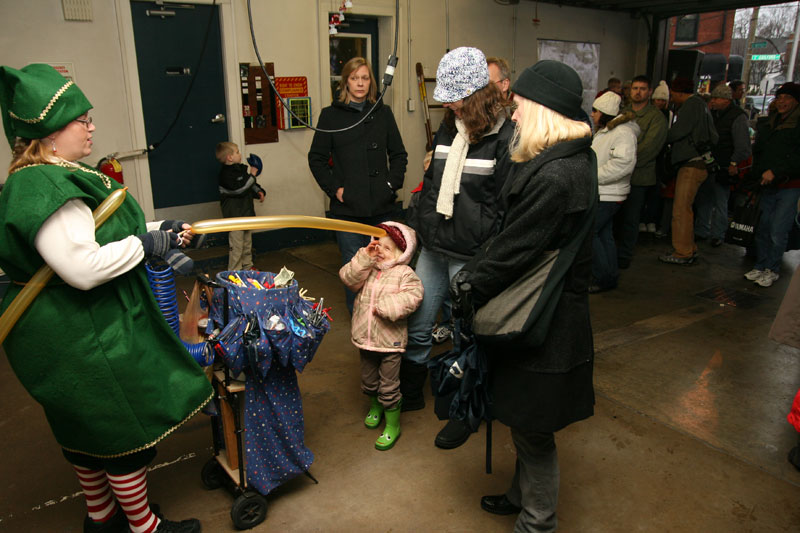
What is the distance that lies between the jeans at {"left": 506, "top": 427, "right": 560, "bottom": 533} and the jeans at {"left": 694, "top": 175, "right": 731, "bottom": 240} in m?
5.52

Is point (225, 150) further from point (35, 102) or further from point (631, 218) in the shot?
point (631, 218)

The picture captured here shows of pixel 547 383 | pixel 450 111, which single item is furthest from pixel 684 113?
pixel 547 383

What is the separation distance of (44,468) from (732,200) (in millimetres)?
7114

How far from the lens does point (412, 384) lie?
130 inches

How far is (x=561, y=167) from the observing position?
6.33 feet

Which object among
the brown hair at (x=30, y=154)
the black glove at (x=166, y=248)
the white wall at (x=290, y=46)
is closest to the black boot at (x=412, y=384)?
the black glove at (x=166, y=248)

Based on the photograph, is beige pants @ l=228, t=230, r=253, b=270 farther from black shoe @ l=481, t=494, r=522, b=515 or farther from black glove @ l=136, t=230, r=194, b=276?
black shoe @ l=481, t=494, r=522, b=515

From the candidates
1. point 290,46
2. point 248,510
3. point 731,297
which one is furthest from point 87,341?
point 731,297

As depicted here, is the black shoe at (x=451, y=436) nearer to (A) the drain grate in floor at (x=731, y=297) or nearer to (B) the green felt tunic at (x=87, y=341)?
(B) the green felt tunic at (x=87, y=341)

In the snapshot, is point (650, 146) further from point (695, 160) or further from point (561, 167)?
point (561, 167)

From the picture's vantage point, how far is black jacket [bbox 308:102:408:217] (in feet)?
12.9

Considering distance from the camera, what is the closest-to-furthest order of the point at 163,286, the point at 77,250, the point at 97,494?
the point at 77,250, the point at 163,286, the point at 97,494

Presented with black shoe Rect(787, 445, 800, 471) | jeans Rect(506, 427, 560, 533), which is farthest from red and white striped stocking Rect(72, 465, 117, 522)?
black shoe Rect(787, 445, 800, 471)

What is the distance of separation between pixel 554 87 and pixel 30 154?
1694 millimetres
